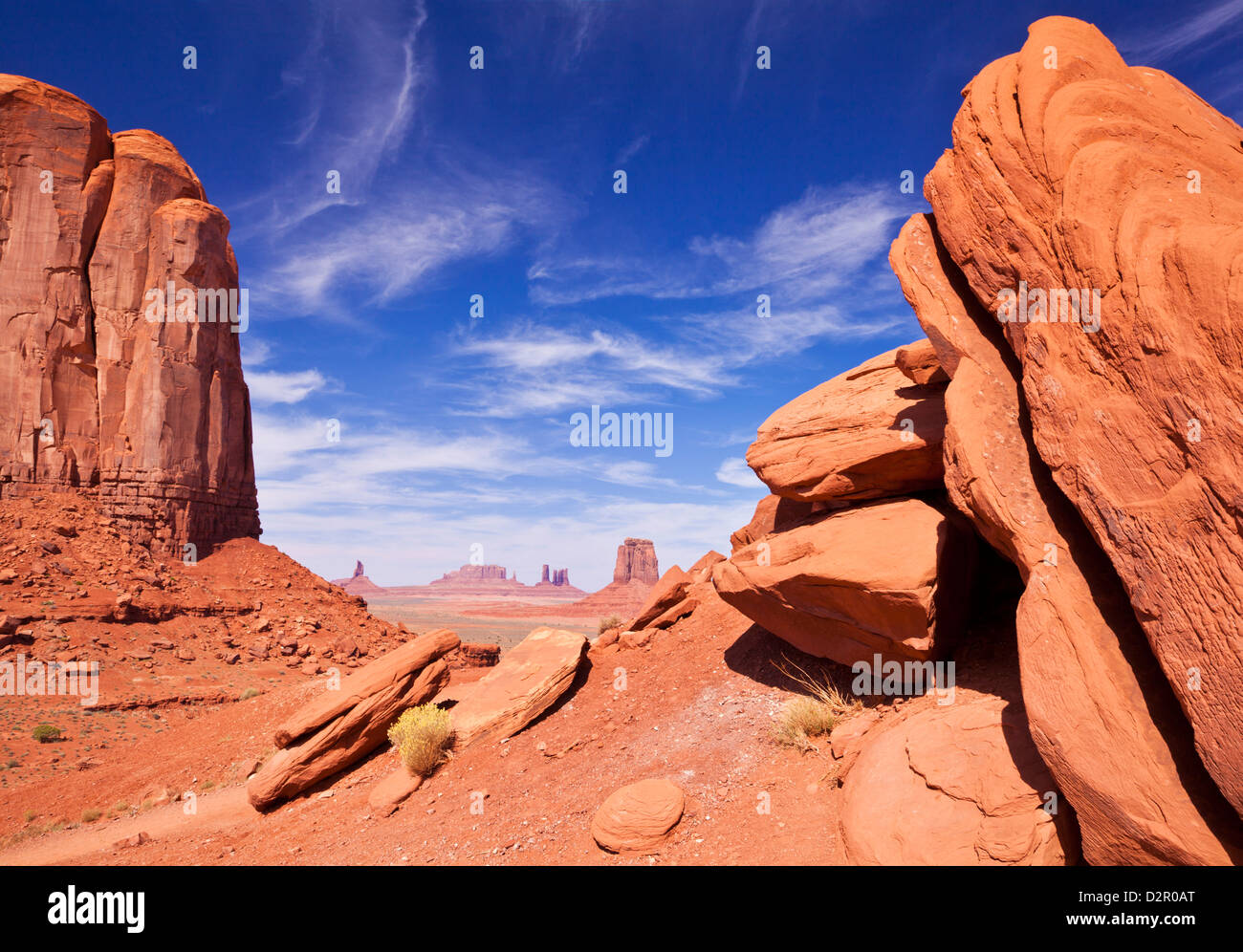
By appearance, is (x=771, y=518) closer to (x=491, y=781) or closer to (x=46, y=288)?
(x=491, y=781)

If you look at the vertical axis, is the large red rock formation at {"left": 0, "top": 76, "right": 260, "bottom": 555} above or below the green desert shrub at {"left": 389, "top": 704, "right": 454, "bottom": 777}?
above

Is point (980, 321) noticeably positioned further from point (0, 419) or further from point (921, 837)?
point (0, 419)

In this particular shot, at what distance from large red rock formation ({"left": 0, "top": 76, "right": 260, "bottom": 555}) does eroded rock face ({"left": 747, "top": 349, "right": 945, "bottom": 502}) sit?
33798mm

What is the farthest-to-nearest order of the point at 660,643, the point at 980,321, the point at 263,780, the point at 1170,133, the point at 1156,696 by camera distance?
the point at 660,643 → the point at 263,780 → the point at 980,321 → the point at 1170,133 → the point at 1156,696

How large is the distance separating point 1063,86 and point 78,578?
3661 cm

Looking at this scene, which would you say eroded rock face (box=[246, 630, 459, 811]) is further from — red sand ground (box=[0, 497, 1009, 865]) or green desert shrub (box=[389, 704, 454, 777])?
green desert shrub (box=[389, 704, 454, 777])

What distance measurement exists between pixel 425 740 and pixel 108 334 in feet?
110

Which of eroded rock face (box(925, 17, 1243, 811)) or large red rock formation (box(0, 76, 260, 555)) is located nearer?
eroded rock face (box(925, 17, 1243, 811))

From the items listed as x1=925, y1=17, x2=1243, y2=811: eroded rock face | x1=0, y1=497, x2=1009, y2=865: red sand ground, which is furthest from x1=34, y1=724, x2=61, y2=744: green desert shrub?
x1=925, y1=17, x2=1243, y2=811: eroded rock face

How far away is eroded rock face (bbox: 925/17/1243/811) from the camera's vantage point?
4.97 meters

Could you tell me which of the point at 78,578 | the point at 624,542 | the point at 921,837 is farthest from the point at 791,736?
the point at 624,542

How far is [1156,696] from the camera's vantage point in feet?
18.0

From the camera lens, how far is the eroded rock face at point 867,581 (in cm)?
871

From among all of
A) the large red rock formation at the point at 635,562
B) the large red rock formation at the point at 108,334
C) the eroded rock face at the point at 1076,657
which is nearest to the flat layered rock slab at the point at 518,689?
the eroded rock face at the point at 1076,657
